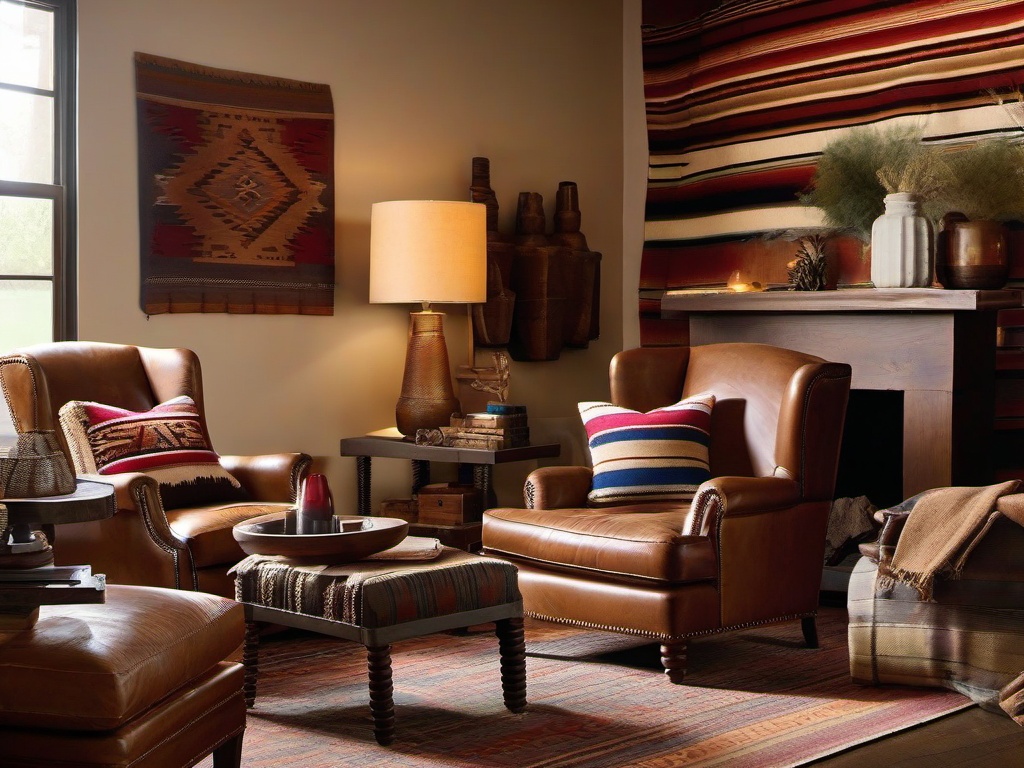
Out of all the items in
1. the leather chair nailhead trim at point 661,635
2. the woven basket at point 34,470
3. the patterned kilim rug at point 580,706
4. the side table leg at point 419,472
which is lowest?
the patterned kilim rug at point 580,706

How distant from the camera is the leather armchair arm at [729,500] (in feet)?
11.1

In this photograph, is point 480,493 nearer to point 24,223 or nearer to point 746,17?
point 24,223

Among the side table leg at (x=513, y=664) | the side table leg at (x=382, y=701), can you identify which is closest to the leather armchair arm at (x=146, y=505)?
the side table leg at (x=382, y=701)

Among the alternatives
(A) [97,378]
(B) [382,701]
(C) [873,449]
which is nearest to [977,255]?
(C) [873,449]

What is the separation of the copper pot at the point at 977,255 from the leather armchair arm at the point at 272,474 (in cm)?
240

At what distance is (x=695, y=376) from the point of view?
4.19m

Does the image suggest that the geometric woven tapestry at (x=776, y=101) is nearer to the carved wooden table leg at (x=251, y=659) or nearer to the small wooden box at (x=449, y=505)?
the small wooden box at (x=449, y=505)

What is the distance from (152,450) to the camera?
3.73 m

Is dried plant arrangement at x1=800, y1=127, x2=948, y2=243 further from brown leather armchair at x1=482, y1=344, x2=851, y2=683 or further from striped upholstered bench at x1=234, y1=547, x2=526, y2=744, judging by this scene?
striped upholstered bench at x1=234, y1=547, x2=526, y2=744

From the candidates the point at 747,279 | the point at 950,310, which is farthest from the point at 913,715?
the point at 747,279

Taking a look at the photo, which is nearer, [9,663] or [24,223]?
[9,663]

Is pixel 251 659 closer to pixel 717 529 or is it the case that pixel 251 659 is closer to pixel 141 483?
pixel 141 483

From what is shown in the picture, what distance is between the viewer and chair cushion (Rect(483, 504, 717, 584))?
3299mm

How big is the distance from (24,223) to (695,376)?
7.85ft
